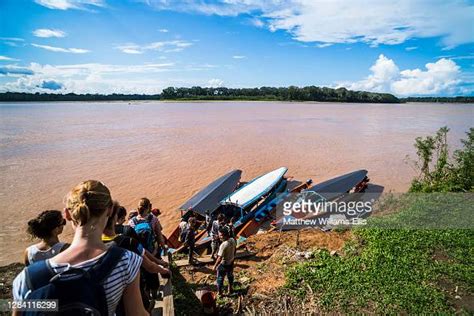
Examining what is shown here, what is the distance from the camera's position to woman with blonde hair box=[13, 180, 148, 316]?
1.59m

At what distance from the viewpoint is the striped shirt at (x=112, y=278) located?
162cm

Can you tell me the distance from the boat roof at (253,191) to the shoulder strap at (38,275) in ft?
29.9

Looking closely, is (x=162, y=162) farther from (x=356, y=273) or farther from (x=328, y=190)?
(x=356, y=273)

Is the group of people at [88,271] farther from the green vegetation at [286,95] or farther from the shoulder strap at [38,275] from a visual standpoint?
the green vegetation at [286,95]

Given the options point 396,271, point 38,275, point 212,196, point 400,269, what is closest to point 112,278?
point 38,275

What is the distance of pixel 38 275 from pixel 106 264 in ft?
1.08

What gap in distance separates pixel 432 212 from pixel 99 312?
1008cm

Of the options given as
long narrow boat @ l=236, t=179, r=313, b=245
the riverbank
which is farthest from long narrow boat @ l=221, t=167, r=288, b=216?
the riverbank

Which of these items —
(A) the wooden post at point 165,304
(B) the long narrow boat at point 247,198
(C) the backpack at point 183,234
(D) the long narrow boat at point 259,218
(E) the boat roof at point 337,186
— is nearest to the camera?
(A) the wooden post at point 165,304


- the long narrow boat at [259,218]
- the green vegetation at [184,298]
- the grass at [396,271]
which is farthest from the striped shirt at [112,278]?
the long narrow boat at [259,218]

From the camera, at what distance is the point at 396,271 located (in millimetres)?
6105

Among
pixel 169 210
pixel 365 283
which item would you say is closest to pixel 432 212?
pixel 365 283

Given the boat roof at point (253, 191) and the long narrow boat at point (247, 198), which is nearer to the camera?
the long narrow boat at point (247, 198)

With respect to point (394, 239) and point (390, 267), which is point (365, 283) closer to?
point (390, 267)
